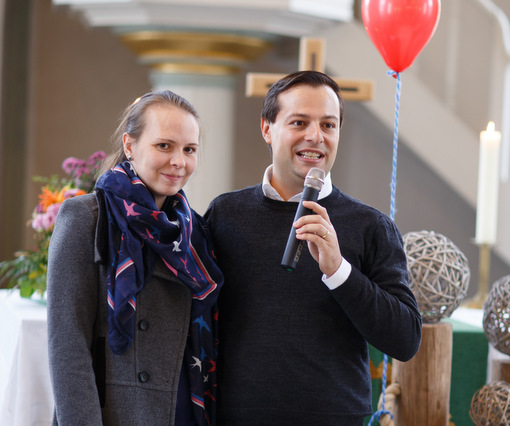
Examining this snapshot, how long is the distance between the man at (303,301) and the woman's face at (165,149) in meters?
0.22

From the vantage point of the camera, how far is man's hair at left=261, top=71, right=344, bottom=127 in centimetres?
182

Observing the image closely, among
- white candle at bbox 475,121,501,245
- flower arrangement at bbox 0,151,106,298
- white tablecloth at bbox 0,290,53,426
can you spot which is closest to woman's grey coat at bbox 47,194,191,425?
white tablecloth at bbox 0,290,53,426

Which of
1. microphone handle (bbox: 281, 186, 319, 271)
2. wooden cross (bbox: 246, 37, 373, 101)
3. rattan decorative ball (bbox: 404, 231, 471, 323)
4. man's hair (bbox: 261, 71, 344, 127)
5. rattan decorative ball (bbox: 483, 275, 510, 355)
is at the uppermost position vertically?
wooden cross (bbox: 246, 37, 373, 101)

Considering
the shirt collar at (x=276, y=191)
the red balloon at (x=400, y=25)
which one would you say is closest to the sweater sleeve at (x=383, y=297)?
the shirt collar at (x=276, y=191)

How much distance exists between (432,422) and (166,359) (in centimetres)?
96

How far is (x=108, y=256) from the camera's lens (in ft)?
5.42

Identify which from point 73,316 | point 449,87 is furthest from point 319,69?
point 449,87

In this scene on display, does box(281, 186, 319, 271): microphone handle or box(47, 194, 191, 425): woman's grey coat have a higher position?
box(281, 186, 319, 271): microphone handle

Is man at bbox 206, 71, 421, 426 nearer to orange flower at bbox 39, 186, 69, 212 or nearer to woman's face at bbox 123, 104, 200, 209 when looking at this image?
woman's face at bbox 123, 104, 200, 209

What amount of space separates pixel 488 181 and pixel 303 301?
1.37m

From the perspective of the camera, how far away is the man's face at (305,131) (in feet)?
5.82

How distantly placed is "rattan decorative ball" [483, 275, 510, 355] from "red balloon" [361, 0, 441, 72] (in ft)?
2.39

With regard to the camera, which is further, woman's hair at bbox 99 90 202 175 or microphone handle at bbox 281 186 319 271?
woman's hair at bbox 99 90 202 175

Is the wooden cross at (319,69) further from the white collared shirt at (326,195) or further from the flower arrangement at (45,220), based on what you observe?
the white collared shirt at (326,195)
